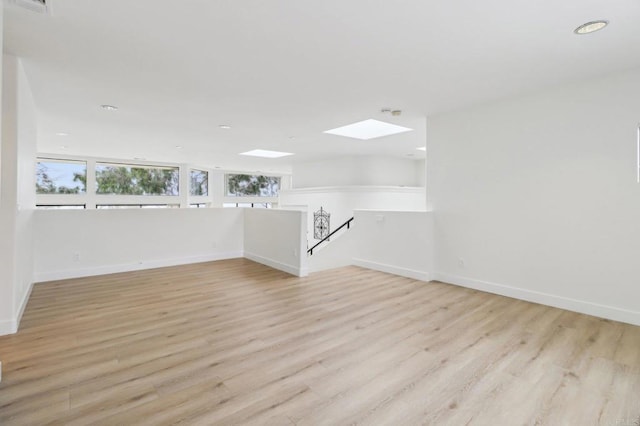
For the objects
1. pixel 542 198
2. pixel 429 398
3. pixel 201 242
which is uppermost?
pixel 542 198

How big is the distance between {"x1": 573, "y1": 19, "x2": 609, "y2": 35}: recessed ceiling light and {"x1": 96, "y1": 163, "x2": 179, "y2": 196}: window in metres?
11.6

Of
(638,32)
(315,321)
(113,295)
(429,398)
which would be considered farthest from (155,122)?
(638,32)

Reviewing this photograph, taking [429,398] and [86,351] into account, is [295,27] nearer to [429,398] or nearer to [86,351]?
[429,398]

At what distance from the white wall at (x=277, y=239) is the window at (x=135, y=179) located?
6.14m

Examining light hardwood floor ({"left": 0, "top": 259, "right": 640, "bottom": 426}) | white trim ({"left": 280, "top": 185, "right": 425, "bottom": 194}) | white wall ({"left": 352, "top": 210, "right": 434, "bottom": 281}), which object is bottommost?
light hardwood floor ({"left": 0, "top": 259, "right": 640, "bottom": 426})

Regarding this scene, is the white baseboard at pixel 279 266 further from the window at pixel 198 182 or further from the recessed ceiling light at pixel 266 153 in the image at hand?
the window at pixel 198 182

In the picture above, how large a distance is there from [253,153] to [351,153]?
264cm

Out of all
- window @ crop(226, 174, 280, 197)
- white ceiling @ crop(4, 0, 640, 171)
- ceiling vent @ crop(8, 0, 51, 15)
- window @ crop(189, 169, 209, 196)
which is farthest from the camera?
window @ crop(226, 174, 280, 197)

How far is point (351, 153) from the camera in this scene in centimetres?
802

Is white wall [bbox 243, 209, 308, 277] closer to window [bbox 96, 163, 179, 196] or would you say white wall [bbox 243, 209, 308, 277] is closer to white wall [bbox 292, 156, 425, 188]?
white wall [bbox 292, 156, 425, 188]

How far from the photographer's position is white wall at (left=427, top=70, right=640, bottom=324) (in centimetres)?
313

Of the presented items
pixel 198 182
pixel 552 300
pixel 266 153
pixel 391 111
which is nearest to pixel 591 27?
pixel 391 111

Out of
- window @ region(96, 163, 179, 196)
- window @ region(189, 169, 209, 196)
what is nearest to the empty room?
window @ region(96, 163, 179, 196)

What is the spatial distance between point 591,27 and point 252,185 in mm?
13105
